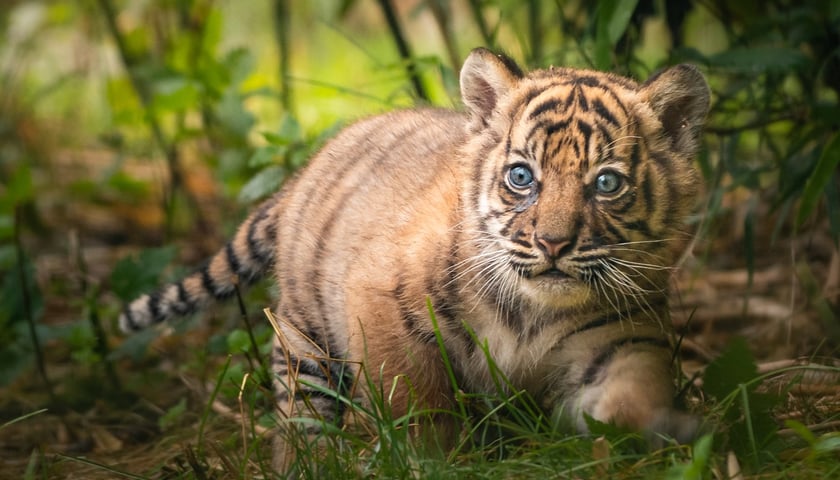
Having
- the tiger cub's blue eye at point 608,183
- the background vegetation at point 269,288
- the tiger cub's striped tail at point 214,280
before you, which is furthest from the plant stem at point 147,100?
the tiger cub's blue eye at point 608,183

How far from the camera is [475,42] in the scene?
8305mm

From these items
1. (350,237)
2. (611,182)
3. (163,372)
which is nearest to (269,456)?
(350,237)

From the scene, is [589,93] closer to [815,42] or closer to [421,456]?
[421,456]

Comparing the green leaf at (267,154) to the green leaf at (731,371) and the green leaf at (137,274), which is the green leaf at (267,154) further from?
the green leaf at (731,371)

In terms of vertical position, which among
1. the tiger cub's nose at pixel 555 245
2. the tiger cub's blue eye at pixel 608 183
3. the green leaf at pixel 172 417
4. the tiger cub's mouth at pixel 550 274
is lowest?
the green leaf at pixel 172 417

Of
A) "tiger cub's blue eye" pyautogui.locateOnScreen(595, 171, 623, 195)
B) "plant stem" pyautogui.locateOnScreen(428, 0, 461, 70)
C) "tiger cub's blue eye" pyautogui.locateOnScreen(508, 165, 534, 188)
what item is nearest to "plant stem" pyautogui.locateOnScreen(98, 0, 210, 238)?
"plant stem" pyautogui.locateOnScreen(428, 0, 461, 70)

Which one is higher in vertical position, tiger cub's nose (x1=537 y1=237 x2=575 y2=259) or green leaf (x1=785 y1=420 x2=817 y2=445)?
tiger cub's nose (x1=537 y1=237 x2=575 y2=259)

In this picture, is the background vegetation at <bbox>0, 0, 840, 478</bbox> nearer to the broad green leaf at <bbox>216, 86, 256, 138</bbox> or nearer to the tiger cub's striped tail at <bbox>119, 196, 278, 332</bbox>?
the broad green leaf at <bbox>216, 86, 256, 138</bbox>

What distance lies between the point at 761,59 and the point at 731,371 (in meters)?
1.34

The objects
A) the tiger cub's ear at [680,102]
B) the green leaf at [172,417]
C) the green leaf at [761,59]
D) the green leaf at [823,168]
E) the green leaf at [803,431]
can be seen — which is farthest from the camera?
the green leaf at [172,417]

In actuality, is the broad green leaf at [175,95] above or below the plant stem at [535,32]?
below

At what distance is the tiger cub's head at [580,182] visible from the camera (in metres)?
3.06

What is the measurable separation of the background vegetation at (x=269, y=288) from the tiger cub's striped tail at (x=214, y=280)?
0.15m

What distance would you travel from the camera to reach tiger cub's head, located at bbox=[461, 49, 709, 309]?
10.1ft
